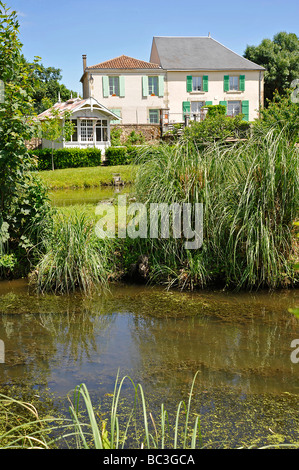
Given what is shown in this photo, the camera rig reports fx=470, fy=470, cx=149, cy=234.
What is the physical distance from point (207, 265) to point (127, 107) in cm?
2879

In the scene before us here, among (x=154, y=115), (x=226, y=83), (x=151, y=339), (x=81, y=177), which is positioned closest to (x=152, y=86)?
(x=154, y=115)

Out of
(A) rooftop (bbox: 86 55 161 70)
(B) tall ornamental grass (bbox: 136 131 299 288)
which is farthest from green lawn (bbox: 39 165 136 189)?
(A) rooftop (bbox: 86 55 161 70)

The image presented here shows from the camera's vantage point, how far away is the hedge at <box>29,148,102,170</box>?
23906mm

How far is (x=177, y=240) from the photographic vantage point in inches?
Answer: 263

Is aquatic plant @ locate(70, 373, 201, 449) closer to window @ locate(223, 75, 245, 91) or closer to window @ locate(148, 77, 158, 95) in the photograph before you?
window @ locate(148, 77, 158, 95)

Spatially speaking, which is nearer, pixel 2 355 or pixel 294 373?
pixel 294 373

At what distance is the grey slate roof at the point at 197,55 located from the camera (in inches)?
1347

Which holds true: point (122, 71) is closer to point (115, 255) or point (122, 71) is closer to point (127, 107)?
point (127, 107)

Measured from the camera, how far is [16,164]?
6.50 meters

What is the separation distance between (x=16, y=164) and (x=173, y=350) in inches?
138

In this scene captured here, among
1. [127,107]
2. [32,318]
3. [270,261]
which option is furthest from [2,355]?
[127,107]

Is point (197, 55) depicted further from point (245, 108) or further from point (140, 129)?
point (140, 129)

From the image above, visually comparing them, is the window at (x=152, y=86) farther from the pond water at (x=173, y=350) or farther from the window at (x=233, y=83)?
the pond water at (x=173, y=350)

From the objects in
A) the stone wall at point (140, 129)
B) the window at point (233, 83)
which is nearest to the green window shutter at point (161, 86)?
the stone wall at point (140, 129)
